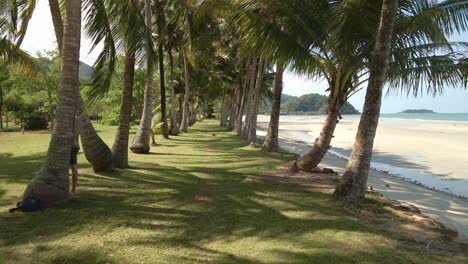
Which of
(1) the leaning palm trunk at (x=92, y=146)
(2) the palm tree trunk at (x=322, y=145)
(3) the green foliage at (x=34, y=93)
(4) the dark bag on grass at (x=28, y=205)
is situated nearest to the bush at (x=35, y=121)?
(3) the green foliage at (x=34, y=93)

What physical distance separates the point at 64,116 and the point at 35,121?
26.8 meters

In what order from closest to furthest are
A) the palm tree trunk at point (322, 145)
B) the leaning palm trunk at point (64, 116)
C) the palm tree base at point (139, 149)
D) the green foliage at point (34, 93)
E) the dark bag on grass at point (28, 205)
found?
the dark bag on grass at point (28, 205)
the leaning palm trunk at point (64, 116)
the palm tree trunk at point (322, 145)
the palm tree base at point (139, 149)
the green foliage at point (34, 93)

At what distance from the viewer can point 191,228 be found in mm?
5484

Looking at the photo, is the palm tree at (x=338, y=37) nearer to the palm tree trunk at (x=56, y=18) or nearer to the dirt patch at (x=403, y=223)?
the dirt patch at (x=403, y=223)

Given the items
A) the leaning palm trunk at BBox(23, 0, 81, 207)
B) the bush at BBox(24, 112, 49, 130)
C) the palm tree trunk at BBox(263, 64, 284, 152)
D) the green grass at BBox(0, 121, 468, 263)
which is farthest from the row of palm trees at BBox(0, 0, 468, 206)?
the bush at BBox(24, 112, 49, 130)

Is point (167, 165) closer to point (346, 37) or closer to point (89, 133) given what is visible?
point (89, 133)

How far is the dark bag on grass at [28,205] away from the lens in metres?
5.95

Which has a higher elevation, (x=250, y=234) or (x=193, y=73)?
(x=193, y=73)

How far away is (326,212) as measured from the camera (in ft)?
21.1

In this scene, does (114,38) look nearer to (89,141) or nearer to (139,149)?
(89,141)

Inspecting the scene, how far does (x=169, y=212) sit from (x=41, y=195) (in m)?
2.05

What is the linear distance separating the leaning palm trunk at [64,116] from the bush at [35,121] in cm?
2644

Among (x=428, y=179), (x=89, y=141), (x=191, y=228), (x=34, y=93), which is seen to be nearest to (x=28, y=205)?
(x=191, y=228)

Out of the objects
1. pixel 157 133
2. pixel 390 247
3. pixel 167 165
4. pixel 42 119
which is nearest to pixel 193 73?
pixel 157 133
